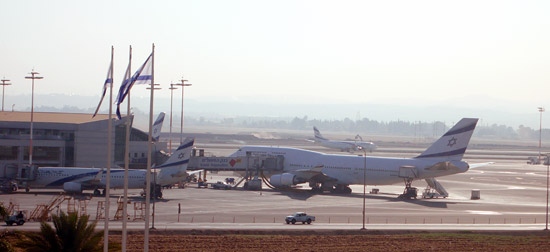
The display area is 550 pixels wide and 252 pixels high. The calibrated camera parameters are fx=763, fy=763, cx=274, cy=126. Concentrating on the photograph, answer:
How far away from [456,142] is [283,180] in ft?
56.2

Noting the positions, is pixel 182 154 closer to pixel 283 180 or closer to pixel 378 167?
pixel 283 180

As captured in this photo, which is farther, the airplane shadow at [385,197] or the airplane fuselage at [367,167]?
the airplane fuselage at [367,167]

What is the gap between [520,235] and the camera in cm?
4925

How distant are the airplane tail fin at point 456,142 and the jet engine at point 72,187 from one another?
3276cm

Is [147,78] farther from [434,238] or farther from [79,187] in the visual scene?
[79,187]

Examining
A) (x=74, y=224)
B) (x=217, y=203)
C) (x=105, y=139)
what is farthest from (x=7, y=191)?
(x=74, y=224)

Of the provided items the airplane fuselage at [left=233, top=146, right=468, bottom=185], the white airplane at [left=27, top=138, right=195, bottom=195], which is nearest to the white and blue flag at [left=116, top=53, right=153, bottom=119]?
the white airplane at [left=27, top=138, right=195, bottom=195]

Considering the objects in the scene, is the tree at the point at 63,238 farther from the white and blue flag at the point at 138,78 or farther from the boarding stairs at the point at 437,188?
the boarding stairs at the point at 437,188

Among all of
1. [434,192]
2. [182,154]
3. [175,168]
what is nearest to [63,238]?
[182,154]

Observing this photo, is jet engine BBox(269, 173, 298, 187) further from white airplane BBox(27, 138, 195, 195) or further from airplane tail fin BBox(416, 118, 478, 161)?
airplane tail fin BBox(416, 118, 478, 161)

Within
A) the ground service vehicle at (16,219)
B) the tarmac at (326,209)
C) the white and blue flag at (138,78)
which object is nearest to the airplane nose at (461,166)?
the tarmac at (326,209)

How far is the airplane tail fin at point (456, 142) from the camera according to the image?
70.7 m

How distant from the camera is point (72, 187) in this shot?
66.2 metres

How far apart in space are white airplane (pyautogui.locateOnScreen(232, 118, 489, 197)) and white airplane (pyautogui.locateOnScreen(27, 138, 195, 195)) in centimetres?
1383
